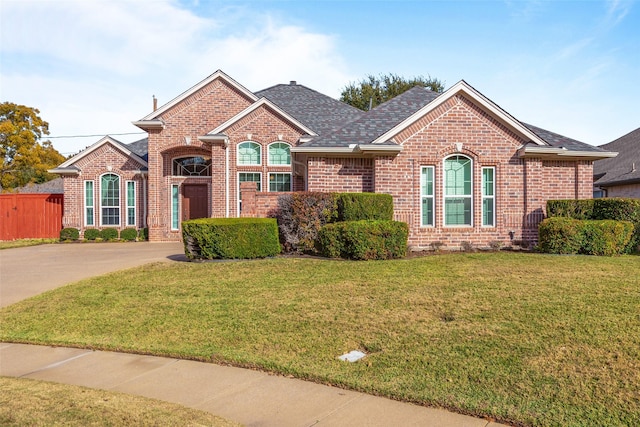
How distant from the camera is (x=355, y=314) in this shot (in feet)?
A: 19.6

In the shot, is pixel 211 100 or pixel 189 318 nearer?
Result: pixel 189 318

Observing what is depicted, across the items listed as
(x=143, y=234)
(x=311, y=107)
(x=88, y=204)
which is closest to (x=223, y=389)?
(x=143, y=234)

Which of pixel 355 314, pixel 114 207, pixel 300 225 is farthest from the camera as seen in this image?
pixel 114 207

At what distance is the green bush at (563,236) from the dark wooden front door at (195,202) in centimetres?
1319

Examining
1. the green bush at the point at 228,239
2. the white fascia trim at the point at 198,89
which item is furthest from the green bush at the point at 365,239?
the white fascia trim at the point at 198,89

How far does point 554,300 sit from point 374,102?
38.2 metres

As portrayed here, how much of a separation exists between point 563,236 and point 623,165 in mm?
15569

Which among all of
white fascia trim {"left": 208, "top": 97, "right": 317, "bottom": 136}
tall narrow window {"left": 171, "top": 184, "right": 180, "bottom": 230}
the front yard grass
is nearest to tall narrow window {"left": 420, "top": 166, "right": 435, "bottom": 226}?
the front yard grass

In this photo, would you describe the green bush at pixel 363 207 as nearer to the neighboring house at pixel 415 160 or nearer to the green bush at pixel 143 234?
the neighboring house at pixel 415 160

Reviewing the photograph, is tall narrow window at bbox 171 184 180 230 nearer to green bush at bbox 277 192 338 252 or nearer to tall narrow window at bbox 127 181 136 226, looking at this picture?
tall narrow window at bbox 127 181 136 226

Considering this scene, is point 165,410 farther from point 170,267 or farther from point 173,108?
point 173,108

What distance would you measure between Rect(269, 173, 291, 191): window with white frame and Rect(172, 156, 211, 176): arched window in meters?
3.10

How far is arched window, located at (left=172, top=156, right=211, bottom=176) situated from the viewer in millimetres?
18578

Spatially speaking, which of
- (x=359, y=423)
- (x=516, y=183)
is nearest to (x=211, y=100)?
(x=516, y=183)
